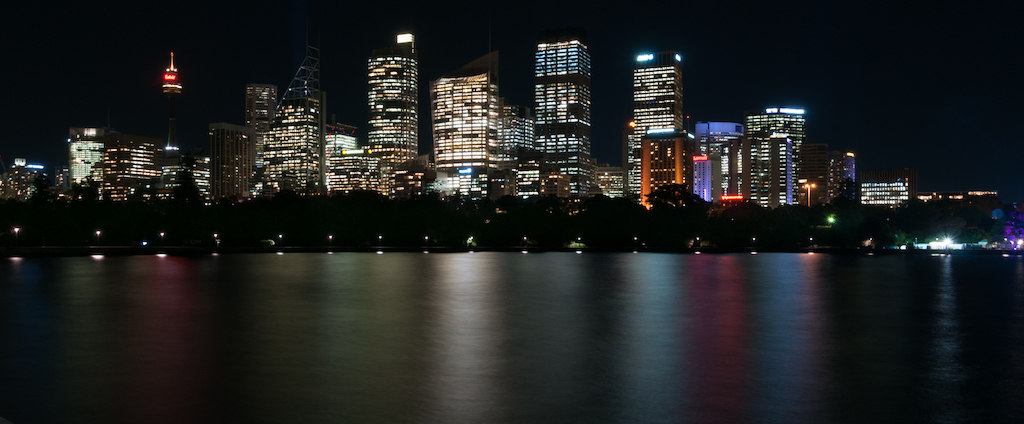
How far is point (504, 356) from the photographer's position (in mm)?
16781

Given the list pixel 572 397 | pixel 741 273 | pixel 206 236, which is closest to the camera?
pixel 572 397

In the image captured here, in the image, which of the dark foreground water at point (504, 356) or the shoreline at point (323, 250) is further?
the shoreline at point (323, 250)

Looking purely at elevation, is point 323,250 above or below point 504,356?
above

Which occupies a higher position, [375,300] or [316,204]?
[316,204]

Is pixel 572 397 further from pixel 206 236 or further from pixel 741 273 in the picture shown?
pixel 206 236

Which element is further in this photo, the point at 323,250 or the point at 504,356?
the point at 323,250

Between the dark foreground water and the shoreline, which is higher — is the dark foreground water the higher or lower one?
the lower one

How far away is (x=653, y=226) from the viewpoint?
4242 inches

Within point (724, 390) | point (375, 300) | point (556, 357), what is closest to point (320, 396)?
point (556, 357)

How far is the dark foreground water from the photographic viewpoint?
11992 millimetres

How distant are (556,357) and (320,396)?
5.84 m

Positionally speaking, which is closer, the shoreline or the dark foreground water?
the dark foreground water

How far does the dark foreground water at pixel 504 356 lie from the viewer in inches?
472

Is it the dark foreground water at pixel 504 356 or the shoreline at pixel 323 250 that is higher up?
the shoreline at pixel 323 250
